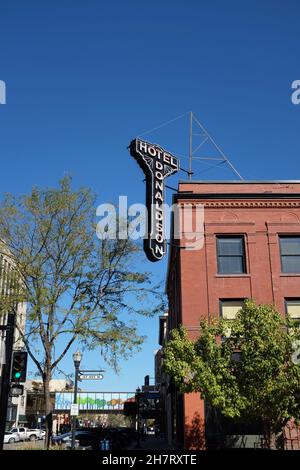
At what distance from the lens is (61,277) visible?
85.5 ft

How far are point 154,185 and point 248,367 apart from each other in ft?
33.8

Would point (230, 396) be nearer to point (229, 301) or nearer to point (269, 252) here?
point (229, 301)

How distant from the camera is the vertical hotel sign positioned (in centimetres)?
2472

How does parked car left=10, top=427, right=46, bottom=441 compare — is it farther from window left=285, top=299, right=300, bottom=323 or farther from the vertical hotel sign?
the vertical hotel sign

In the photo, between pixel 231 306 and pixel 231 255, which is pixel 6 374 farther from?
pixel 231 255

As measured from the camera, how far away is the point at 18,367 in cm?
1855

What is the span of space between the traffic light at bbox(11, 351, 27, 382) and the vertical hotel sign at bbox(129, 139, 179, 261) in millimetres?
8057

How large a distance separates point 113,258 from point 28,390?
8644cm

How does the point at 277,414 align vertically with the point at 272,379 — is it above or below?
below

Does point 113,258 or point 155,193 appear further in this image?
point 113,258

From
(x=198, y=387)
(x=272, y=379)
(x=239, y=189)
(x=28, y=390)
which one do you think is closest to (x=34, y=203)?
(x=239, y=189)

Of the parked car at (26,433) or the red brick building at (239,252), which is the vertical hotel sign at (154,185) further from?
the parked car at (26,433)

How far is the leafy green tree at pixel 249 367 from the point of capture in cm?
1859

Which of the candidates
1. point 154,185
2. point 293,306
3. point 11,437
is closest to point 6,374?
point 154,185
